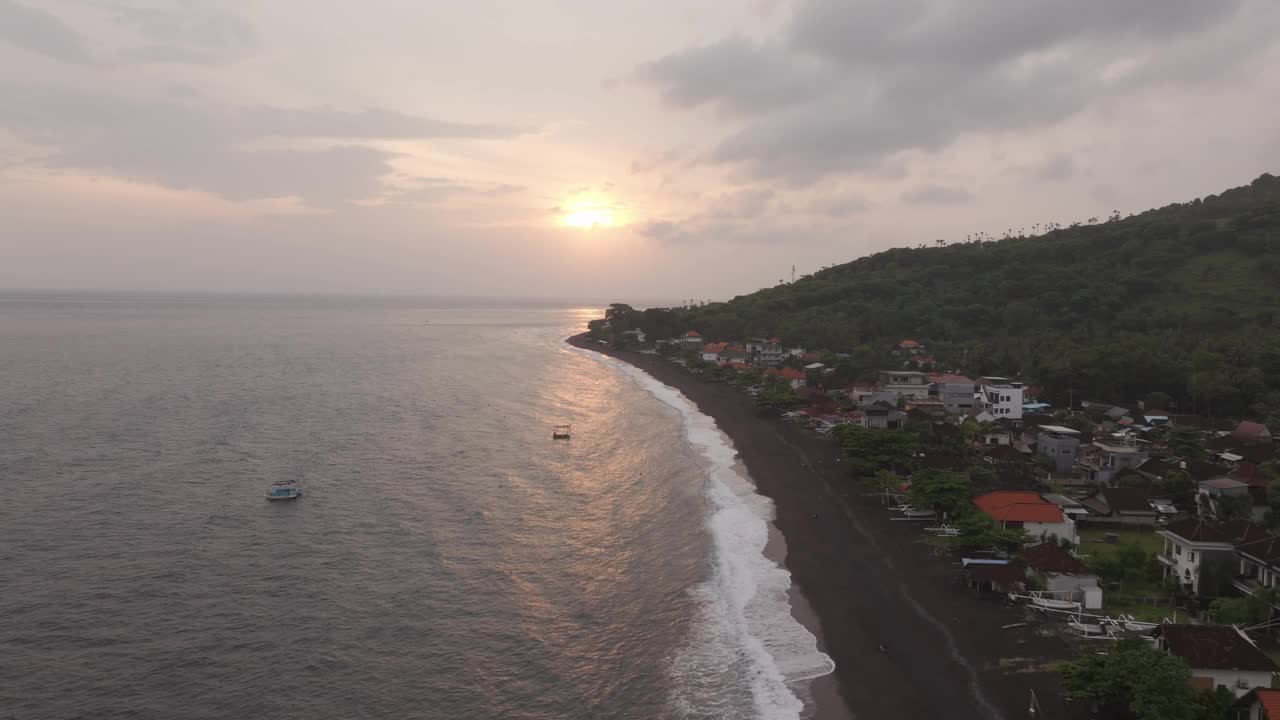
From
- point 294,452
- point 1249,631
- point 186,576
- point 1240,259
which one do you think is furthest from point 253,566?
point 1240,259

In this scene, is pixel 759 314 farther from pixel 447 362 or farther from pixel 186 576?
pixel 186 576

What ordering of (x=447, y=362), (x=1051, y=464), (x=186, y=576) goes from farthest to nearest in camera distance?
(x=447, y=362) < (x=1051, y=464) < (x=186, y=576)

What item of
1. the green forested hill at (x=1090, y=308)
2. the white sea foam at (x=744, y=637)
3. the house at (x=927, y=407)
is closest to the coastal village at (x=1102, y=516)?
the house at (x=927, y=407)

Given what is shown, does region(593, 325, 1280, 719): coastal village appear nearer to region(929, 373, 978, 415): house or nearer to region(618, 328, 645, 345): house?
region(929, 373, 978, 415): house

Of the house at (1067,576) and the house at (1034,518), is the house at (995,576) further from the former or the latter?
the house at (1034,518)

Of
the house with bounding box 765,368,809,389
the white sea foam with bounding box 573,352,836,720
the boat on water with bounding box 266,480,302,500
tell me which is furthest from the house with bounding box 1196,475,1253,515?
the boat on water with bounding box 266,480,302,500

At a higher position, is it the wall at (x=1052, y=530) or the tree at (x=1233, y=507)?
the tree at (x=1233, y=507)

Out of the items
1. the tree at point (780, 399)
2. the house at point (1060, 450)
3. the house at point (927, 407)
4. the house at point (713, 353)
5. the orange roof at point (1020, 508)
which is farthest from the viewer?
the house at point (713, 353)

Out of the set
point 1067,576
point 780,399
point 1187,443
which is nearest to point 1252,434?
point 1187,443
